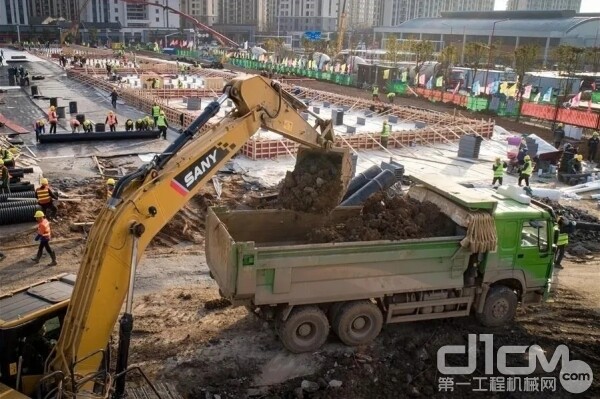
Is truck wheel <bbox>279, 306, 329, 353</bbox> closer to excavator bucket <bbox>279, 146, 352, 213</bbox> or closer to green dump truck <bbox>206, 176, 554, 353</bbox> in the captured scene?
green dump truck <bbox>206, 176, 554, 353</bbox>

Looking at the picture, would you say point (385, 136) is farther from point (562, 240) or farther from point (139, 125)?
point (562, 240)

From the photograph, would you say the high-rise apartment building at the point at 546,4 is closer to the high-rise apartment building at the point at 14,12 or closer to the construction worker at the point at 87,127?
the high-rise apartment building at the point at 14,12

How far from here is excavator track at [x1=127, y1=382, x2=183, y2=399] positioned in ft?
25.3

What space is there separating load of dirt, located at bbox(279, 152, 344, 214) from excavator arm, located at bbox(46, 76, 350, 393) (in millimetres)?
2212

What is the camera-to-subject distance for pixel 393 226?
987cm

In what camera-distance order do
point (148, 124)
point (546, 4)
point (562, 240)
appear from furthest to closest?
1. point (546, 4)
2. point (148, 124)
3. point (562, 240)

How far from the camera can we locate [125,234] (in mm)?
6836

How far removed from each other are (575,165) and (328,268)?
17.3 m

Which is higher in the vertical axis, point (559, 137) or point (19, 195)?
point (559, 137)

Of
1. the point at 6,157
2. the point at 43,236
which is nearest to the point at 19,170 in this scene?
the point at 6,157

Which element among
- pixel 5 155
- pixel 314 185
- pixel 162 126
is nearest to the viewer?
pixel 314 185

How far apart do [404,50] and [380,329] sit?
63.4 m

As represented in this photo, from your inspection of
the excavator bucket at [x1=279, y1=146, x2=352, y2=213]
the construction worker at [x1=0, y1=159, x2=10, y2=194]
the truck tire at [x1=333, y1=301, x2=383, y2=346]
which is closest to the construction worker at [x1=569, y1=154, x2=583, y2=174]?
the excavator bucket at [x1=279, y1=146, x2=352, y2=213]

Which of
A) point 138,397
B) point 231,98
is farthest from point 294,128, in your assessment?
point 138,397
